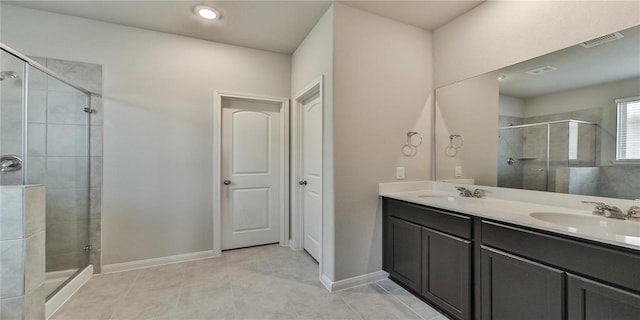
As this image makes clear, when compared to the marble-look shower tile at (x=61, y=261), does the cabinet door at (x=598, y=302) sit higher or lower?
higher

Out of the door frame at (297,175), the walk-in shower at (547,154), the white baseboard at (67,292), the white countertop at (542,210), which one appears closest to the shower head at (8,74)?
the white baseboard at (67,292)

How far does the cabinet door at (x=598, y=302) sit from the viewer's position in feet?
3.45

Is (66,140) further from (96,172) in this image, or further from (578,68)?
(578,68)

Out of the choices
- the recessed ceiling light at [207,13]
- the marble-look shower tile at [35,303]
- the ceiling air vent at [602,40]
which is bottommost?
the marble-look shower tile at [35,303]

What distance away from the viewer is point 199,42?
2.91 meters

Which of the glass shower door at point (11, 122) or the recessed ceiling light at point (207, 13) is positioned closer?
the glass shower door at point (11, 122)

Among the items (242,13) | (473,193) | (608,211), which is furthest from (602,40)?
(242,13)

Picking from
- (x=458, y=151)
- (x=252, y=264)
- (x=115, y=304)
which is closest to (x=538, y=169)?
(x=458, y=151)

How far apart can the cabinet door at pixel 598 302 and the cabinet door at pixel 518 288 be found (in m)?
0.04

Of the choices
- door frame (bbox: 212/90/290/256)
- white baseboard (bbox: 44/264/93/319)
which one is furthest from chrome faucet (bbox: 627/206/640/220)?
white baseboard (bbox: 44/264/93/319)

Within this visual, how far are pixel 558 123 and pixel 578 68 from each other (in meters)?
0.37

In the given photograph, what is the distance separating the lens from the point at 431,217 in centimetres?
193

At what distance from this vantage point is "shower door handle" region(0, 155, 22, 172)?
1.90 metres

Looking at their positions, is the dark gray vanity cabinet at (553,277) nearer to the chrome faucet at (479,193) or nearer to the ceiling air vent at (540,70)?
the chrome faucet at (479,193)
